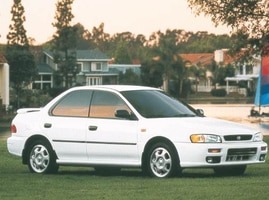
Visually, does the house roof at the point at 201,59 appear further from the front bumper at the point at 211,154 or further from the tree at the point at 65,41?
the front bumper at the point at 211,154

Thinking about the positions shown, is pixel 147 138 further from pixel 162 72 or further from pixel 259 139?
pixel 162 72

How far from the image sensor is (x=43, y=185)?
14820mm

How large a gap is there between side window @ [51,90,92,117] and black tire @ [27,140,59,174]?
58cm

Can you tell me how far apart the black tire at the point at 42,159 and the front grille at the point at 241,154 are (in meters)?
3.01

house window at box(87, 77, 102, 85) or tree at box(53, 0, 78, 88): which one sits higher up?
tree at box(53, 0, 78, 88)

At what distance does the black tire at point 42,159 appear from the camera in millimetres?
17016

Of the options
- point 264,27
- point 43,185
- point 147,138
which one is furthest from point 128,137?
point 264,27

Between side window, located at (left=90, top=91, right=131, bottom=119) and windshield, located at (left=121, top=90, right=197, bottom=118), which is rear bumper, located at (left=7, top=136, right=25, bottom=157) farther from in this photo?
windshield, located at (left=121, top=90, right=197, bottom=118)

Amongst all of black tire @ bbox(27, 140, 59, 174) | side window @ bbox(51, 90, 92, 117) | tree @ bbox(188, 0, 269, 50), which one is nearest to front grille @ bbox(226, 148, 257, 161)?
side window @ bbox(51, 90, 92, 117)

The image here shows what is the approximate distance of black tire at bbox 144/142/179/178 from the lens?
615 inches

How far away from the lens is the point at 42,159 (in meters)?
17.1

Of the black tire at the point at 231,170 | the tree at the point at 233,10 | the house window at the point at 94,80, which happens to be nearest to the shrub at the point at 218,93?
the house window at the point at 94,80

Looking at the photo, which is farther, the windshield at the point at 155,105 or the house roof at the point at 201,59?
the house roof at the point at 201,59

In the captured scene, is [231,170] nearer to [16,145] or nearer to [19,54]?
[16,145]
